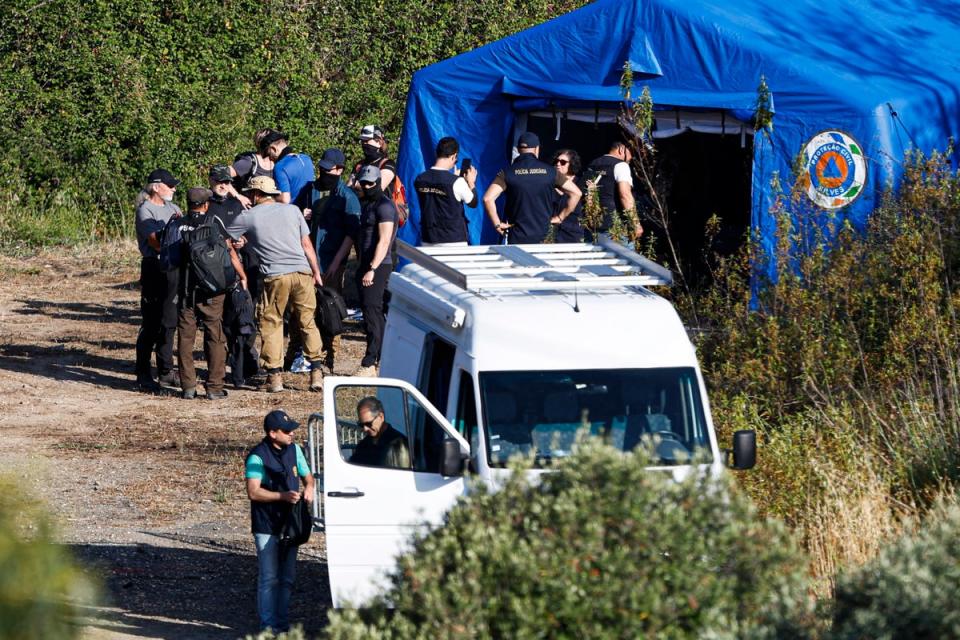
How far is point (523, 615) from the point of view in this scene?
14.1 ft

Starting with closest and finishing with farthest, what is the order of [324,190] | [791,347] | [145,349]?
[791,347] < [145,349] < [324,190]

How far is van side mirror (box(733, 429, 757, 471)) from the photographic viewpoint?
21.1ft

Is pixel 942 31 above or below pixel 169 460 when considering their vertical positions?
above

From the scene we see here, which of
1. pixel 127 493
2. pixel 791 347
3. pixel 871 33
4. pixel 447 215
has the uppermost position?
pixel 871 33

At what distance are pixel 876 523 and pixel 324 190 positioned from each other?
301 inches

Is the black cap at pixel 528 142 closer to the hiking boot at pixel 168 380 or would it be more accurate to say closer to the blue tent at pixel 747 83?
the blue tent at pixel 747 83

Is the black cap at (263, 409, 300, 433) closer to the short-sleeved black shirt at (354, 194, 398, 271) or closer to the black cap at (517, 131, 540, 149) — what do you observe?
the short-sleeved black shirt at (354, 194, 398, 271)

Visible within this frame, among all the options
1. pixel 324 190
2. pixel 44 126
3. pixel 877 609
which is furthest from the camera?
pixel 44 126

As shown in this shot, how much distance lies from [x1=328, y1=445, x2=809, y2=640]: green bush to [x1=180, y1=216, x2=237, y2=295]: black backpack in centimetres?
701

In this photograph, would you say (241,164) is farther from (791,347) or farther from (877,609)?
(877,609)

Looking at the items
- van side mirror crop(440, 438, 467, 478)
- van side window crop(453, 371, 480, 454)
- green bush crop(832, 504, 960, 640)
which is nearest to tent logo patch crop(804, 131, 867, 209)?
van side window crop(453, 371, 480, 454)

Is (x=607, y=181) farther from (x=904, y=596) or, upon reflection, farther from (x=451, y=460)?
(x=904, y=596)

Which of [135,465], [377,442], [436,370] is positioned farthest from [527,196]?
[377,442]

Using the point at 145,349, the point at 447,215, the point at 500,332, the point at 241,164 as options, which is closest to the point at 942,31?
the point at 447,215
